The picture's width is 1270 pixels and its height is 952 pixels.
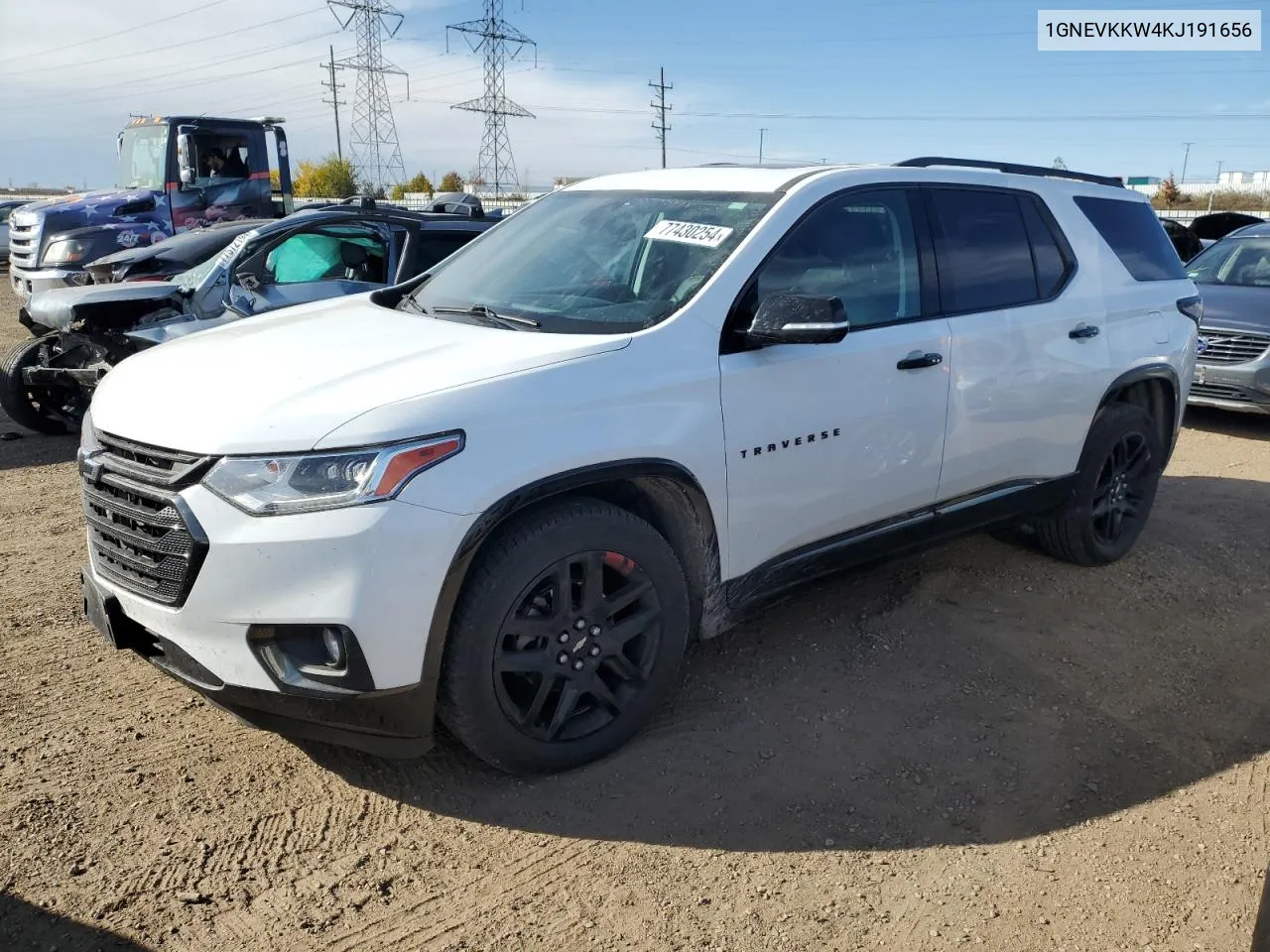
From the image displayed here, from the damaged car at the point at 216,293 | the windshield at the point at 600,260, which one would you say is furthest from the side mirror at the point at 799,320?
the damaged car at the point at 216,293

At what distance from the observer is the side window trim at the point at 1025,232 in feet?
13.1

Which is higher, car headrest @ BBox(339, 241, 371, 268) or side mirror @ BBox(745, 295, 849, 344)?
side mirror @ BBox(745, 295, 849, 344)

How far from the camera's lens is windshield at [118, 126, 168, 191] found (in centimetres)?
1359

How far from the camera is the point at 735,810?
301 cm

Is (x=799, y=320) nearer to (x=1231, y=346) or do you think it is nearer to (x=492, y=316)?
(x=492, y=316)

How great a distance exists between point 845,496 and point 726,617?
0.64m

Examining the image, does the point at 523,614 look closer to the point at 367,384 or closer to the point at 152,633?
the point at 367,384

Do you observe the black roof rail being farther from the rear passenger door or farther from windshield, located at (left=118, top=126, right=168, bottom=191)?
windshield, located at (left=118, top=126, right=168, bottom=191)

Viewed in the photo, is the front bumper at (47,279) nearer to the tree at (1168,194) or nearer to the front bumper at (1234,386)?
the front bumper at (1234,386)

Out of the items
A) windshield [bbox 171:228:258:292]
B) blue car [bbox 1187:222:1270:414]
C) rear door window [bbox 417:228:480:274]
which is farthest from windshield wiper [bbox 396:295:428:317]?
blue car [bbox 1187:222:1270:414]

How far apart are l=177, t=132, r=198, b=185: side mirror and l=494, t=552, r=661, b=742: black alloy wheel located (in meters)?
12.7

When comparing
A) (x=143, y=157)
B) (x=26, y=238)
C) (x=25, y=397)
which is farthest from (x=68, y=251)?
(x=25, y=397)

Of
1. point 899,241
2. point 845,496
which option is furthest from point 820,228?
point 845,496

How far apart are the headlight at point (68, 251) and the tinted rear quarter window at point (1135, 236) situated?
39.4ft
